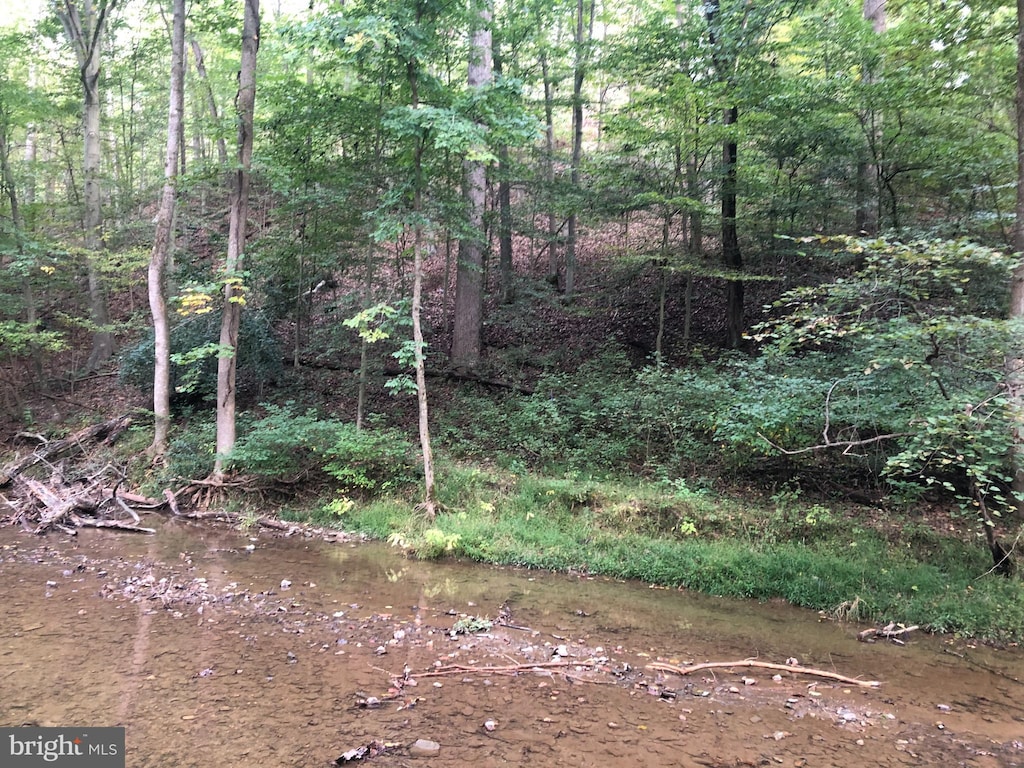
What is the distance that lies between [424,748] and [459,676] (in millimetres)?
1144

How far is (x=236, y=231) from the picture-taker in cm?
1173

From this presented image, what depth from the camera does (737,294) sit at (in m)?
14.0

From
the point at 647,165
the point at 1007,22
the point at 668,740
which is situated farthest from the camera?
the point at 647,165

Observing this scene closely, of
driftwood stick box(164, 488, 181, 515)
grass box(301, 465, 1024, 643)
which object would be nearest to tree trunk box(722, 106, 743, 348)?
grass box(301, 465, 1024, 643)

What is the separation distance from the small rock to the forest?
459 centimetres

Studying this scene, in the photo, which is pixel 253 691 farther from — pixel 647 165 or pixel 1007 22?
pixel 1007 22

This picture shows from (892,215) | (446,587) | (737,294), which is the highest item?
(892,215)

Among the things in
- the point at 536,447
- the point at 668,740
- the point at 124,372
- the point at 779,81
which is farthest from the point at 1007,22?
the point at 124,372

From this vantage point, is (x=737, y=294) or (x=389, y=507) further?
(x=737, y=294)

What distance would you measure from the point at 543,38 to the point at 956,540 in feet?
53.9

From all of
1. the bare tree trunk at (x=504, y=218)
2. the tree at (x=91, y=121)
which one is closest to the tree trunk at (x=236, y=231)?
the bare tree trunk at (x=504, y=218)

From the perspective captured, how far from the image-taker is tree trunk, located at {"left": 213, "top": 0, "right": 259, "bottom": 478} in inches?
453

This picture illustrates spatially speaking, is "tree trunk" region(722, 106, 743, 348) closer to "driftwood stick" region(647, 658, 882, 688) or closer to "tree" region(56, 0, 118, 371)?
"driftwood stick" region(647, 658, 882, 688)

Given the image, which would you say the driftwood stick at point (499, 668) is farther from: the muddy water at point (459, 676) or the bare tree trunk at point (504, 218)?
the bare tree trunk at point (504, 218)
